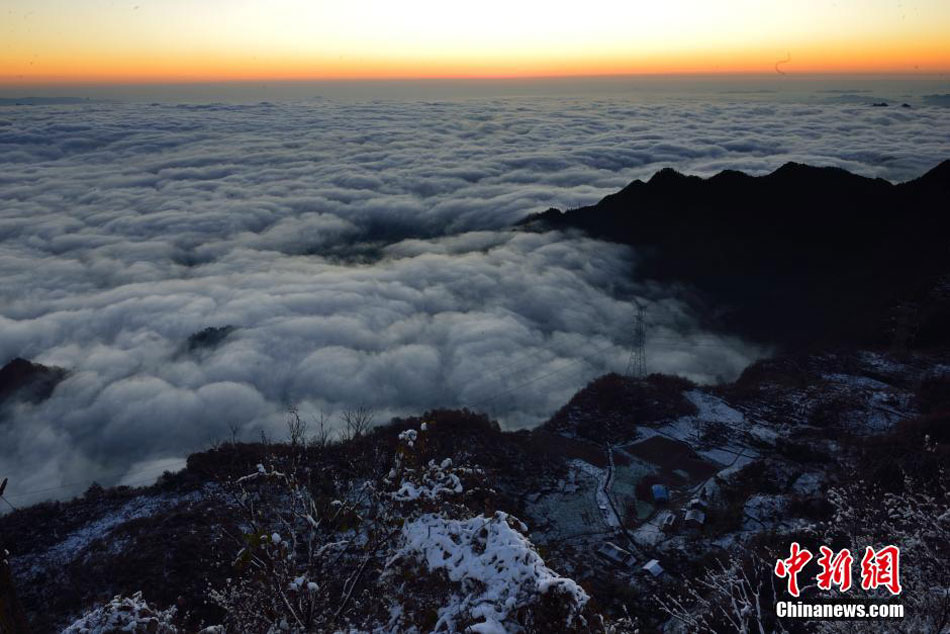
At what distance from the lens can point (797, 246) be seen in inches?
2650

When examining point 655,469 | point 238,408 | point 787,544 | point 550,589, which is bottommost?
point 238,408

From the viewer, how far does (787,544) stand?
1967cm

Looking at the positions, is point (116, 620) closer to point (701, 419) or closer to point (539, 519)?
point (539, 519)

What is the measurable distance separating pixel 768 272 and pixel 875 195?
17.4 m

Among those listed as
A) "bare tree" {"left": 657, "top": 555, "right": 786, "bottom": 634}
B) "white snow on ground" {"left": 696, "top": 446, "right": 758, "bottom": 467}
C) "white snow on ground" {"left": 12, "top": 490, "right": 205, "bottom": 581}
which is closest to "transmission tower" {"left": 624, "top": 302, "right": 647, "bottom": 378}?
"white snow on ground" {"left": 696, "top": 446, "right": 758, "bottom": 467}

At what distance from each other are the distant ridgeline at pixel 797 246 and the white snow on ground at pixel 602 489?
97.9ft

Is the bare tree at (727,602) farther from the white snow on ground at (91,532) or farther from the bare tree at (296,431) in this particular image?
the white snow on ground at (91,532)

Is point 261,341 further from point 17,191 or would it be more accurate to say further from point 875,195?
point 17,191

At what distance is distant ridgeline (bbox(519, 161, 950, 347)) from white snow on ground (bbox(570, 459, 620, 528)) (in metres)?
29.8

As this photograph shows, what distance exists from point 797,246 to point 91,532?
251 feet

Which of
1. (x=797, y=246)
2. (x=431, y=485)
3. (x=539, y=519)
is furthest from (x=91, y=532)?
(x=797, y=246)

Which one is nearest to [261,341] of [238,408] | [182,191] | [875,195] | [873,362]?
[238,408]

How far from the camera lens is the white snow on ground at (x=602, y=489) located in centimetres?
2361

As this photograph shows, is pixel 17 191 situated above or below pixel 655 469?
above
